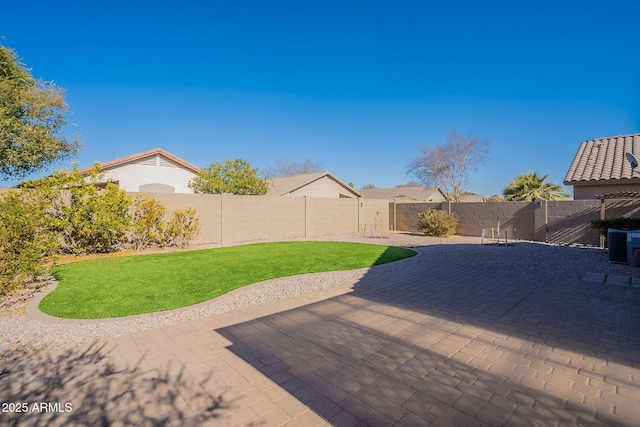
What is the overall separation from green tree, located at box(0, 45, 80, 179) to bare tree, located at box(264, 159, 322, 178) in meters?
39.8

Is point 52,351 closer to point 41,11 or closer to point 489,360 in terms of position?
point 489,360

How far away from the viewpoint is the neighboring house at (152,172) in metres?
19.3

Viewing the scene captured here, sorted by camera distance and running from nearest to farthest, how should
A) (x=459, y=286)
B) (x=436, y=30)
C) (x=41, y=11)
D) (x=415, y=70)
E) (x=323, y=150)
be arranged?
(x=459, y=286)
(x=41, y=11)
(x=436, y=30)
(x=415, y=70)
(x=323, y=150)

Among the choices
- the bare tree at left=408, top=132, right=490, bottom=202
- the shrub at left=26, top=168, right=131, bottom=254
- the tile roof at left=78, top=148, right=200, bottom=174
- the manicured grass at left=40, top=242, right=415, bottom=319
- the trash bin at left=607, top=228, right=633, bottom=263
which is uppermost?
the bare tree at left=408, top=132, right=490, bottom=202

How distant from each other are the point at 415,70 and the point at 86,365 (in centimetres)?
2194

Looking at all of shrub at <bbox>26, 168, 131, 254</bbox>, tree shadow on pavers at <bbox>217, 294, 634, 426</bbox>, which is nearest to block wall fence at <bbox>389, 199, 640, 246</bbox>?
tree shadow on pavers at <bbox>217, 294, 634, 426</bbox>

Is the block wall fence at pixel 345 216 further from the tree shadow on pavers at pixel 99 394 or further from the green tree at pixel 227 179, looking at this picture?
the tree shadow on pavers at pixel 99 394

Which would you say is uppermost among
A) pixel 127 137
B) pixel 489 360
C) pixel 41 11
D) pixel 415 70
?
pixel 415 70

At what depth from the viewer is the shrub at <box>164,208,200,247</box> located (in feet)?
41.7

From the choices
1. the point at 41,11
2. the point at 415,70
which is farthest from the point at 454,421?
the point at 415,70

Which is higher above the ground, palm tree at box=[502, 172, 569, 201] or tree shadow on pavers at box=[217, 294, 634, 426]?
palm tree at box=[502, 172, 569, 201]

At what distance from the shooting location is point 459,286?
688cm

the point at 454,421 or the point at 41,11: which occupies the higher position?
the point at 41,11

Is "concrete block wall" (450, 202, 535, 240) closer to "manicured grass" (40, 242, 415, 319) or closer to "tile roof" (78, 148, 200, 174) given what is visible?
"manicured grass" (40, 242, 415, 319)
